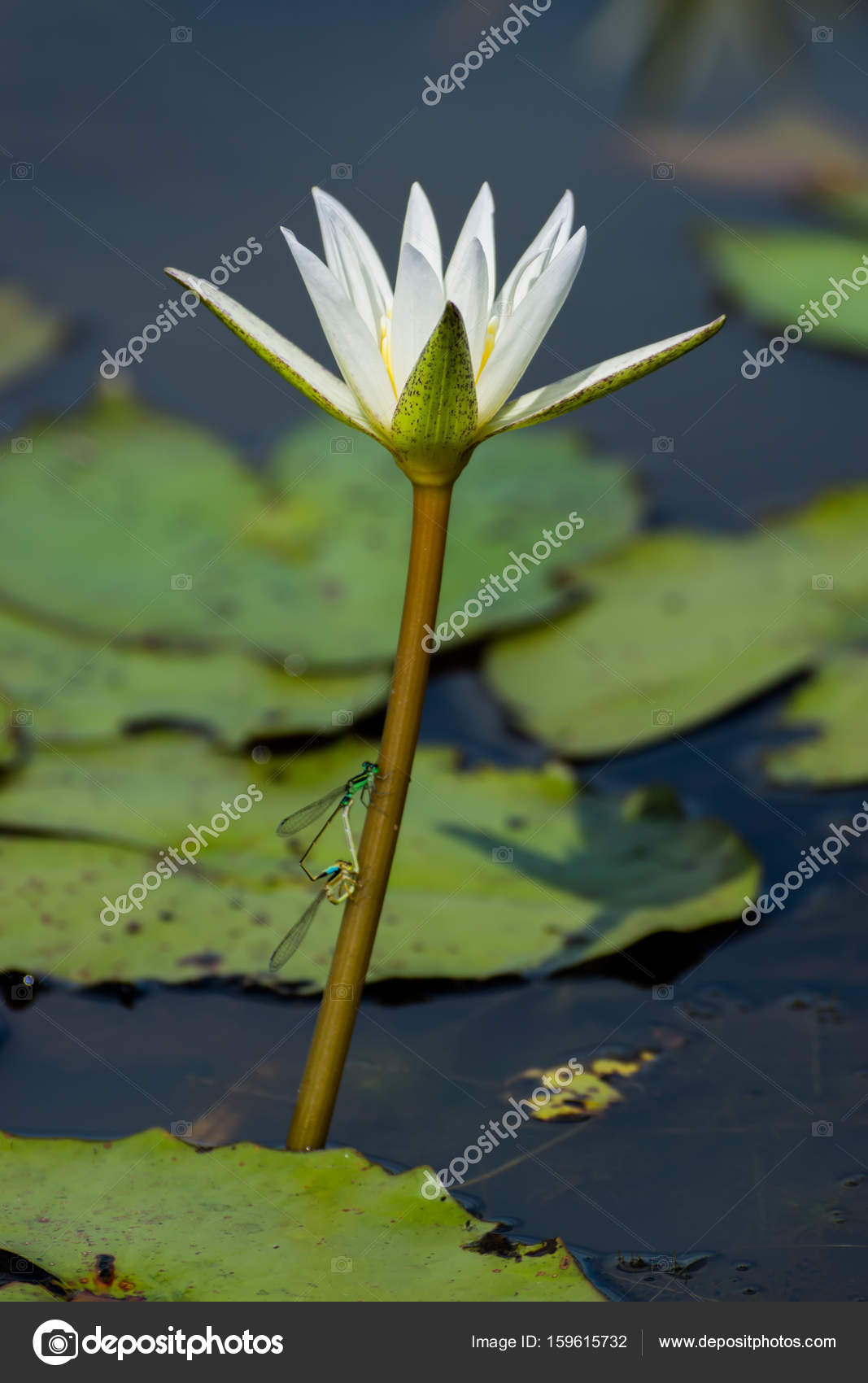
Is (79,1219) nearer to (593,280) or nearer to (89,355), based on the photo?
(89,355)

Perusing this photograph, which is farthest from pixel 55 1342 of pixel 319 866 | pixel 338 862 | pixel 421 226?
pixel 421 226

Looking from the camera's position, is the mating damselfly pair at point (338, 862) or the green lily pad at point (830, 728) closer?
the mating damselfly pair at point (338, 862)

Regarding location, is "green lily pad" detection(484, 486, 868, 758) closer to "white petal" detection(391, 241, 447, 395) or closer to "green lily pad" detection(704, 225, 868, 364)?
"green lily pad" detection(704, 225, 868, 364)

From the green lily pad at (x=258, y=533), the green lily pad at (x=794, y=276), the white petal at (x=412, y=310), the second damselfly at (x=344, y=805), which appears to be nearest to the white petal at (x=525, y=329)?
the white petal at (x=412, y=310)

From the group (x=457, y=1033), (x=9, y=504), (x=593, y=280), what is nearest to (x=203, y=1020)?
(x=457, y=1033)

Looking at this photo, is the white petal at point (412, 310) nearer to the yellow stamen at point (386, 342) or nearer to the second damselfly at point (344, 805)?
the yellow stamen at point (386, 342)

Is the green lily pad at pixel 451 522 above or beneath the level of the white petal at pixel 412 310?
above
